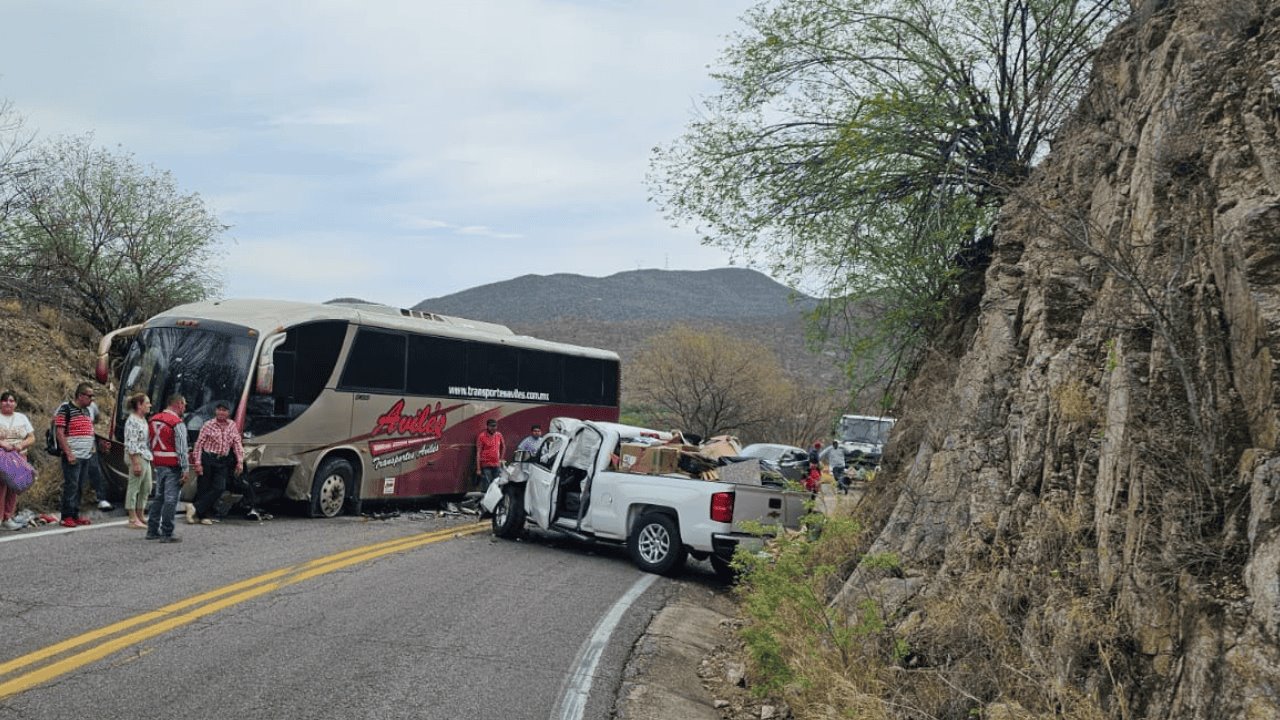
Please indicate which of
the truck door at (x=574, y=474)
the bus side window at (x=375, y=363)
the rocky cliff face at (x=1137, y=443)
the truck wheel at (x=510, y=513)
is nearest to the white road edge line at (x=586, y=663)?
the rocky cliff face at (x=1137, y=443)

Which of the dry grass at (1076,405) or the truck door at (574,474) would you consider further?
the truck door at (574,474)

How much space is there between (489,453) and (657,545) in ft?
24.3

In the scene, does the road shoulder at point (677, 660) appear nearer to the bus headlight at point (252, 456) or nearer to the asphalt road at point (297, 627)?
the asphalt road at point (297, 627)

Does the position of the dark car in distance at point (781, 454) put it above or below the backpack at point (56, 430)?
below

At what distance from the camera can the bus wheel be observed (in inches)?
664

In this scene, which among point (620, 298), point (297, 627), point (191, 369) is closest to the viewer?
point (297, 627)

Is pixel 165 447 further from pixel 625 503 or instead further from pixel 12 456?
pixel 625 503

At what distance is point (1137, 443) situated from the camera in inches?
230

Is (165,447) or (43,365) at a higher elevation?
(43,365)

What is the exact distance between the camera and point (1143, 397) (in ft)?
19.9

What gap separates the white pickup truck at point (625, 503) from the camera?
13078 mm

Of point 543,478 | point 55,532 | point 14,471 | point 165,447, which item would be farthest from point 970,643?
point 14,471

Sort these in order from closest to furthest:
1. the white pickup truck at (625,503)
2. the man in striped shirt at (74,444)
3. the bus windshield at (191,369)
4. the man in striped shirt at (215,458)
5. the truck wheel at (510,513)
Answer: the white pickup truck at (625,503) → the man in striped shirt at (74,444) → the man in striped shirt at (215,458) → the truck wheel at (510,513) → the bus windshield at (191,369)

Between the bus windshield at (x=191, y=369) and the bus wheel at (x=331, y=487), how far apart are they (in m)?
1.91
